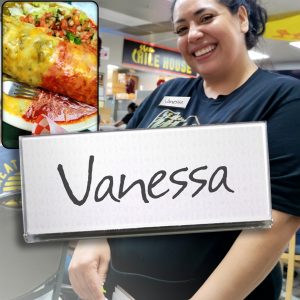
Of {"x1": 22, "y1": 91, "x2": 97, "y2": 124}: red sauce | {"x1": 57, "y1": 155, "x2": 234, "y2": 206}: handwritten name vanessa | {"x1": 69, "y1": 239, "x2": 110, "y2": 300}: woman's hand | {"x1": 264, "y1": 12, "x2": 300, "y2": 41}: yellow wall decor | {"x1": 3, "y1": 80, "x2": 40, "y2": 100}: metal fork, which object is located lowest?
{"x1": 69, "y1": 239, "x2": 110, "y2": 300}: woman's hand

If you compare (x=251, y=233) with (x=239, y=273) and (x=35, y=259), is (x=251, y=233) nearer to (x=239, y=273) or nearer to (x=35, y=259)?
(x=239, y=273)

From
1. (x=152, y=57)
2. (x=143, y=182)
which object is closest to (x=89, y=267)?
(x=143, y=182)

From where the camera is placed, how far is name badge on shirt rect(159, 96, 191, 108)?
0.41 metres

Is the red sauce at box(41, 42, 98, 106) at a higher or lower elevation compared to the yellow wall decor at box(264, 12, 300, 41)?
lower

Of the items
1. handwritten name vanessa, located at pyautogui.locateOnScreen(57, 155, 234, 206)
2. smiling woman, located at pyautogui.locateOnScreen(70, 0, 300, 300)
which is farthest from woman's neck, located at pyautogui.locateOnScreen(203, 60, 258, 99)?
handwritten name vanessa, located at pyautogui.locateOnScreen(57, 155, 234, 206)

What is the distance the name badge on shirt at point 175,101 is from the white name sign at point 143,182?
110 mm

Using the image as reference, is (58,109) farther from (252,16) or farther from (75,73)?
(252,16)

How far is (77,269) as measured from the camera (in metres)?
0.37

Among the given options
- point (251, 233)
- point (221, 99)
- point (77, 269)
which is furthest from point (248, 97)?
point (77, 269)

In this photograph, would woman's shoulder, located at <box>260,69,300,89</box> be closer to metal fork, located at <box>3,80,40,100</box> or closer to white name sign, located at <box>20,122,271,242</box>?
white name sign, located at <box>20,122,271,242</box>

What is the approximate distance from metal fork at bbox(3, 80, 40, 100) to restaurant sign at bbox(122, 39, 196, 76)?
14cm

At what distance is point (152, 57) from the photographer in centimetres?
57

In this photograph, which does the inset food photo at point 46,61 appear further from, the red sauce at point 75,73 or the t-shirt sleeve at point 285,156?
the t-shirt sleeve at point 285,156

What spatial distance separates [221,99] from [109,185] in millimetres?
156
